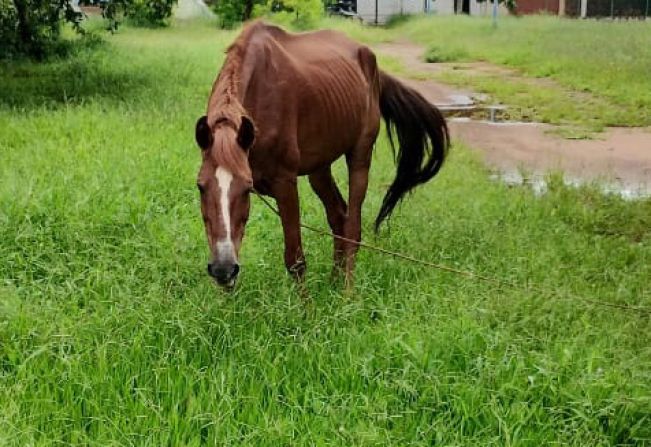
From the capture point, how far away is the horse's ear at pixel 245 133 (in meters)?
4.23

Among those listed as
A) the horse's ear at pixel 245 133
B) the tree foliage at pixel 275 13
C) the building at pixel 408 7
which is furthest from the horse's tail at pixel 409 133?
the building at pixel 408 7

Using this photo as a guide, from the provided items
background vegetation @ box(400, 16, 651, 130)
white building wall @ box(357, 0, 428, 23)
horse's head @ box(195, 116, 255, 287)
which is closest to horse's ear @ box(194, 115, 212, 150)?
horse's head @ box(195, 116, 255, 287)

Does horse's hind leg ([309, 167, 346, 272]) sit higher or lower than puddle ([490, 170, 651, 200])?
higher

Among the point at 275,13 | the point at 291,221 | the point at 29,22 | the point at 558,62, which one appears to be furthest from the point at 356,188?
the point at 275,13

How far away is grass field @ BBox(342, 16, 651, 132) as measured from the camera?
13734mm

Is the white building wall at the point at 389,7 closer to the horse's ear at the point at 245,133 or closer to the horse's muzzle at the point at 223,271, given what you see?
the horse's ear at the point at 245,133

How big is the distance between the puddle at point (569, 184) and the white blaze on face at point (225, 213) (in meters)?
4.79

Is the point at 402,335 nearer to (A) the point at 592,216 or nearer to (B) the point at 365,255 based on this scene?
(B) the point at 365,255

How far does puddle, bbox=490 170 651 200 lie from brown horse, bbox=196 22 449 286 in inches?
89.9

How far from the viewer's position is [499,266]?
5844 millimetres

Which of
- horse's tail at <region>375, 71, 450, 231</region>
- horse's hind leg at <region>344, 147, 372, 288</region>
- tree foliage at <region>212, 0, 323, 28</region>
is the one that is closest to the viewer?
horse's hind leg at <region>344, 147, 372, 288</region>

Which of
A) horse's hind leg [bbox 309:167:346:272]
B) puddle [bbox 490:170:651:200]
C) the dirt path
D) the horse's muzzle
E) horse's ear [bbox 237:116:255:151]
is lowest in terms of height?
the dirt path

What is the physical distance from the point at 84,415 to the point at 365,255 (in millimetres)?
2606

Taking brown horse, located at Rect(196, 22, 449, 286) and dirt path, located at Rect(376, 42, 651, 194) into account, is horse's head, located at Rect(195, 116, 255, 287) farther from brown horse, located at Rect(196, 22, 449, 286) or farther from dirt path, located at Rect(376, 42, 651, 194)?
dirt path, located at Rect(376, 42, 651, 194)
